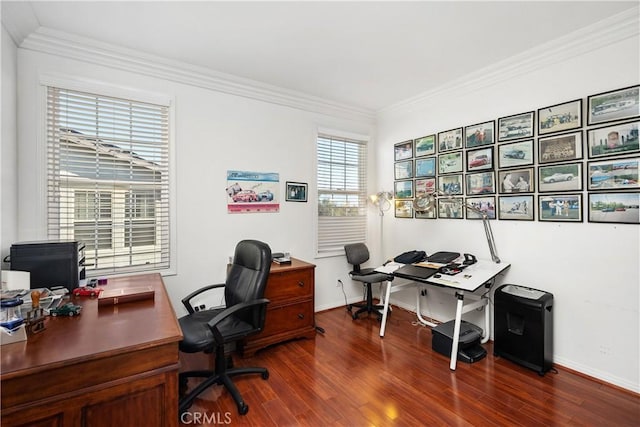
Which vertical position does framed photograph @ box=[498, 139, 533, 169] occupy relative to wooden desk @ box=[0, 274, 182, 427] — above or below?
above

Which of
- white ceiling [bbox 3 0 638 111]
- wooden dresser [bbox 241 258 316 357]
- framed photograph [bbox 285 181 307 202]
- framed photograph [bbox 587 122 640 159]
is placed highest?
white ceiling [bbox 3 0 638 111]

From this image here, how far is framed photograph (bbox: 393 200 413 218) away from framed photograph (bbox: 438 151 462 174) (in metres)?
0.60

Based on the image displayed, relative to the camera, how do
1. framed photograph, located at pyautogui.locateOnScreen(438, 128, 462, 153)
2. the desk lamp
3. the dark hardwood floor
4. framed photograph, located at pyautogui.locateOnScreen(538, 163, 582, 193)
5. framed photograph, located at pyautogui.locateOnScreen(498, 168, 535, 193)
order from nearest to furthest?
the dark hardwood floor
framed photograph, located at pyautogui.locateOnScreen(538, 163, 582, 193)
framed photograph, located at pyautogui.locateOnScreen(498, 168, 535, 193)
the desk lamp
framed photograph, located at pyautogui.locateOnScreen(438, 128, 462, 153)

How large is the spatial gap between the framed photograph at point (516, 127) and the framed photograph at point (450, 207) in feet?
2.53

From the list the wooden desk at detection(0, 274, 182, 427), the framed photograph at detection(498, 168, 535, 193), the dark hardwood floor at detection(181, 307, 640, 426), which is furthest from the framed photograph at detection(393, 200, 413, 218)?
the wooden desk at detection(0, 274, 182, 427)

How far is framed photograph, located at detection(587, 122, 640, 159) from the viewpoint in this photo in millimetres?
2166

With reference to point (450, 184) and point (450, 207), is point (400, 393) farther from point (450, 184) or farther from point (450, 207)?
point (450, 184)

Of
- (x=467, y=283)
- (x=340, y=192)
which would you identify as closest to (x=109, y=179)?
(x=340, y=192)

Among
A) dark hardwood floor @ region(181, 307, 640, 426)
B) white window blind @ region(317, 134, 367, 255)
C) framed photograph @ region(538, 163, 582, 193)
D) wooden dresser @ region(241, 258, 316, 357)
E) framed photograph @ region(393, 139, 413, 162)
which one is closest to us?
dark hardwood floor @ region(181, 307, 640, 426)

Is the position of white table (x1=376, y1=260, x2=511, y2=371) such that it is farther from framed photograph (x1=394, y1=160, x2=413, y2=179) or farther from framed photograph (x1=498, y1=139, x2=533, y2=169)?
framed photograph (x1=394, y1=160, x2=413, y2=179)

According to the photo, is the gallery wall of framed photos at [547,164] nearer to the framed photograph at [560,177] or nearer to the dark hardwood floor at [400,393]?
the framed photograph at [560,177]

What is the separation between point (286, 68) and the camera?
2986 millimetres

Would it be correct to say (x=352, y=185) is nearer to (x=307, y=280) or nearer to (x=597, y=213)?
(x=307, y=280)

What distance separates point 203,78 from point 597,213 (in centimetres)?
383
